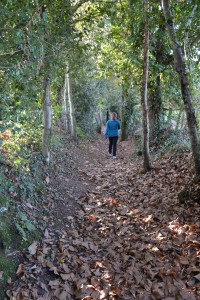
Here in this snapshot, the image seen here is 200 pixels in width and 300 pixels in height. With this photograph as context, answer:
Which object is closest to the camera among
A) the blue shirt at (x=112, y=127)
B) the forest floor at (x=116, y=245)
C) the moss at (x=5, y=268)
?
the moss at (x=5, y=268)

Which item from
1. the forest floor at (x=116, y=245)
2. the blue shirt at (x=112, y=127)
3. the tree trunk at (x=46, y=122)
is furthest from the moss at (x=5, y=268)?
the blue shirt at (x=112, y=127)

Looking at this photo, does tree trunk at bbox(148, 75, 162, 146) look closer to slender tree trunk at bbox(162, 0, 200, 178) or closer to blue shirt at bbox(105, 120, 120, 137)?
blue shirt at bbox(105, 120, 120, 137)

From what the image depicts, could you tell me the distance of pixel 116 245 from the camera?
459cm

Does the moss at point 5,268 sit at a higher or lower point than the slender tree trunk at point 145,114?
lower

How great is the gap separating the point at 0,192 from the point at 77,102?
12908 millimetres

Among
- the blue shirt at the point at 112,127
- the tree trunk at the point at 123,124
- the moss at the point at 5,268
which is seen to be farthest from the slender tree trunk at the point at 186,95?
the tree trunk at the point at 123,124

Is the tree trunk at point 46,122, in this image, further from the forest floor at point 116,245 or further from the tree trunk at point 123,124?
the tree trunk at point 123,124

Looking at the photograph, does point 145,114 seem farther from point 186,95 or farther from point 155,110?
point 155,110

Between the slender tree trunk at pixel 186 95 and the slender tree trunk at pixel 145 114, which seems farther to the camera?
the slender tree trunk at pixel 145 114

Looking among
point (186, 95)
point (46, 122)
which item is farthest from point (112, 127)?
point (186, 95)

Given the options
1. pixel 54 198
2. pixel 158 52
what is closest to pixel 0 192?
pixel 54 198

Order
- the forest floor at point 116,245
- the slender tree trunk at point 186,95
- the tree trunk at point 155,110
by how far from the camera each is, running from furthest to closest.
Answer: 1. the tree trunk at point 155,110
2. the slender tree trunk at point 186,95
3. the forest floor at point 116,245

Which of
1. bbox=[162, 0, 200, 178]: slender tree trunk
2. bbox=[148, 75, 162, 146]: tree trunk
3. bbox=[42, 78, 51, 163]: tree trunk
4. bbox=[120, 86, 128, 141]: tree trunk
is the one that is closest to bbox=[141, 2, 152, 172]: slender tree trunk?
bbox=[162, 0, 200, 178]: slender tree trunk

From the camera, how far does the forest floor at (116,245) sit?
3496mm
